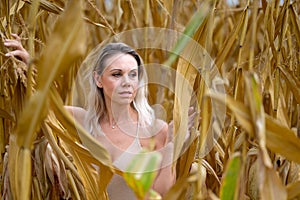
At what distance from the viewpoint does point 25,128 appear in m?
0.37

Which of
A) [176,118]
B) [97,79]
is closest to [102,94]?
[97,79]

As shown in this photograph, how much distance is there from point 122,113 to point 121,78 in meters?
0.06

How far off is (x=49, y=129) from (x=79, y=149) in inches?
1.7

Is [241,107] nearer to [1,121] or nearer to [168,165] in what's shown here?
[168,165]

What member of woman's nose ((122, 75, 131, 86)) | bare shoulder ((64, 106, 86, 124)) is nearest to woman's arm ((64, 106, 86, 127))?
bare shoulder ((64, 106, 86, 124))

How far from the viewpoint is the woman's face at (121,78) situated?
2.31ft

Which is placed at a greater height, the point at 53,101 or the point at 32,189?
the point at 53,101

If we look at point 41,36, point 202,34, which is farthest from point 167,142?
point 41,36

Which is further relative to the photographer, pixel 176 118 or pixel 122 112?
pixel 122 112

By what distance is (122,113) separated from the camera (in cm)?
74

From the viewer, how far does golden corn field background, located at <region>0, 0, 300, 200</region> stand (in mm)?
367

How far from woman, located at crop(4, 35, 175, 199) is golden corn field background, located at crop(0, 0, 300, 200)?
47 millimetres

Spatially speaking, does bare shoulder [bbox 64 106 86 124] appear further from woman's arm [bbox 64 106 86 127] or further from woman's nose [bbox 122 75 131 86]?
woman's nose [bbox 122 75 131 86]

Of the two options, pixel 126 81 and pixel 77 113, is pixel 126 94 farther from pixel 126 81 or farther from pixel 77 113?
pixel 77 113
